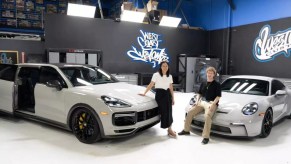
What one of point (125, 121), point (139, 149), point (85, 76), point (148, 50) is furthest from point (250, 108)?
point (148, 50)

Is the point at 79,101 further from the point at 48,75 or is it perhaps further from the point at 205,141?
the point at 205,141

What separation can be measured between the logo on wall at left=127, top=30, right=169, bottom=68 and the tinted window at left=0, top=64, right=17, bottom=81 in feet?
18.3

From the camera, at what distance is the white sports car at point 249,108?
11.2 ft

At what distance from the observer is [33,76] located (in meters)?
4.51

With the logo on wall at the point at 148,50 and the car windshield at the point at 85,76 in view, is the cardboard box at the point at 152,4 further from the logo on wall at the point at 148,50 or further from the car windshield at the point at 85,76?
the car windshield at the point at 85,76

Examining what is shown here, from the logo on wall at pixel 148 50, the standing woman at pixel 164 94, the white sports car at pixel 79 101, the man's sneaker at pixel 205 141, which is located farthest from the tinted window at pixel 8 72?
the logo on wall at pixel 148 50

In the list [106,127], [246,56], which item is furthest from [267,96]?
[246,56]

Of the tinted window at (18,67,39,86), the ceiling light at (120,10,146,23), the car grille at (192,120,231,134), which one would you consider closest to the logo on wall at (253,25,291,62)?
the ceiling light at (120,10,146,23)

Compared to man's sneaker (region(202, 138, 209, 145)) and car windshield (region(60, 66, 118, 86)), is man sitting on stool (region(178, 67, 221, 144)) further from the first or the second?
car windshield (region(60, 66, 118, 86))

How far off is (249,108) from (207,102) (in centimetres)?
62

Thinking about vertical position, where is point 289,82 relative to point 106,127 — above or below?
above

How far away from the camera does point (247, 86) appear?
171 inches

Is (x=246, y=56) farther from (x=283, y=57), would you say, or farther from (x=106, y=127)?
(x=106, y=127)

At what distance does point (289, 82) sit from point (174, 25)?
5.26 meters
